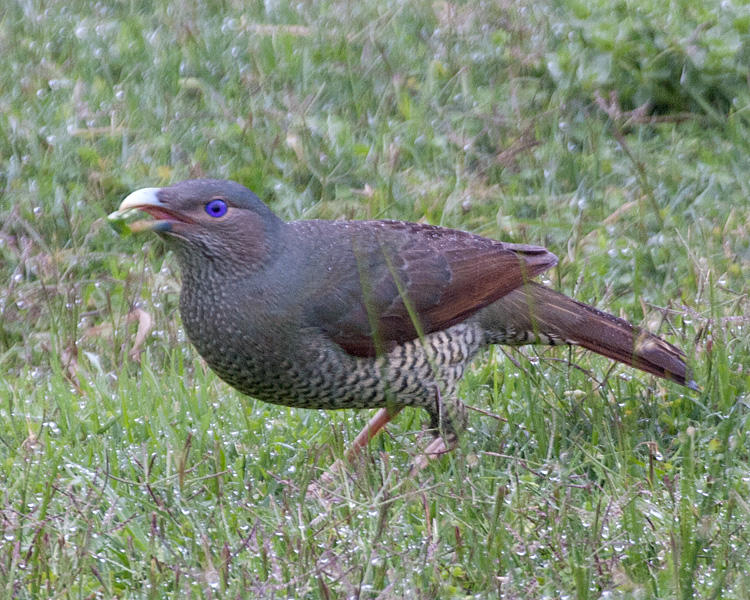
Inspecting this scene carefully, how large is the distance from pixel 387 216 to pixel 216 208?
7.52 ft

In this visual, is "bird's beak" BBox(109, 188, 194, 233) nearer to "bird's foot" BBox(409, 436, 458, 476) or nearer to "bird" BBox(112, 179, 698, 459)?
"bird" BBox(112, 179, 698, 459)

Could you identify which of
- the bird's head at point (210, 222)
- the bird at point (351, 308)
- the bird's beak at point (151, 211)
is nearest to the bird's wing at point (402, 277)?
the bird at point (351, 308)

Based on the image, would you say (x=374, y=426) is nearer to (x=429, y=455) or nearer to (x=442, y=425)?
(x=442, y=425)

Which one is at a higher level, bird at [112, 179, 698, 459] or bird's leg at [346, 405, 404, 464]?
bird at [112, 179, 698, 459]

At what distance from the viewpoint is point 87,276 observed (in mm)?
6270

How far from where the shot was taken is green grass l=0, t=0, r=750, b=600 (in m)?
3.34

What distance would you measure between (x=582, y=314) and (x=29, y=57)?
486 cm

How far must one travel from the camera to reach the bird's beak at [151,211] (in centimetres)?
402

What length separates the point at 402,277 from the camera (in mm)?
4508

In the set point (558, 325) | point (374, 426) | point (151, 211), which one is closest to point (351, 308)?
point (374, 426)

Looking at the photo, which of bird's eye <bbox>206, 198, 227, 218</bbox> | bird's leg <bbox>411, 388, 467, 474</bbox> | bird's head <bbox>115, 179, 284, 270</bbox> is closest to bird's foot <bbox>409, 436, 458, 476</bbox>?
bird's leg <bbox>411, 388, 467, 474</bbox>

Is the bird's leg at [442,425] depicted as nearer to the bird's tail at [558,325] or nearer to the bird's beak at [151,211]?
the bird's tail at [558,325]

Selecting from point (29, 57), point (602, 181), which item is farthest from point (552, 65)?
point (29, 57)

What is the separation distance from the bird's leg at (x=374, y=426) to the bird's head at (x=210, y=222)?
2.47 ft
